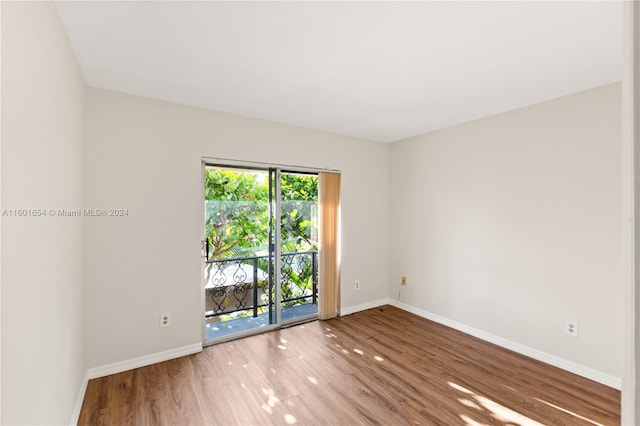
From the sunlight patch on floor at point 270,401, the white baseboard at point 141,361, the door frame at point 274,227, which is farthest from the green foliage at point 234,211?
the sunlight patch on floor at point 270,401

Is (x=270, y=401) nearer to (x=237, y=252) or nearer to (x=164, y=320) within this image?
(x=164, y=320)

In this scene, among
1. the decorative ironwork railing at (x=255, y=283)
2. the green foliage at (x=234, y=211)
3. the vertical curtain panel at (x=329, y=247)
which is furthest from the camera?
the vertical curtain panel at (x=329, y=247)

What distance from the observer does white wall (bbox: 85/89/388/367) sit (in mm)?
2557

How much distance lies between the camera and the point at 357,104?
296 centimetres

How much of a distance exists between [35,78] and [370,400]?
2753 mm

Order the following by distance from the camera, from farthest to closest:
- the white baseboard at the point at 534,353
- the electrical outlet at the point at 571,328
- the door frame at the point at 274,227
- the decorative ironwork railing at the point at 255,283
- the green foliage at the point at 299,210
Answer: the green foliage at the point at 299,210 < the decorative ironwork railing at the point at 255,283 < the door frame at the point at 274,227 < the electrical outlet at the point at 571,328 < the white baseboard at the point at 534,353

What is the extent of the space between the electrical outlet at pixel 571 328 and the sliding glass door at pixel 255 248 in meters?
2.66

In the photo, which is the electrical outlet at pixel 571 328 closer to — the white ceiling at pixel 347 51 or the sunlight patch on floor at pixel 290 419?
the white ceiling at pixel 347 51

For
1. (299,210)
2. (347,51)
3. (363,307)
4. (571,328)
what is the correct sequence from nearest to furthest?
(347,51), (571,328), (299,210), (363,307)

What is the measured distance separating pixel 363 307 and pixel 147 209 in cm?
304

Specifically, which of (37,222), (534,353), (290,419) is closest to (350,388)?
(290,419)

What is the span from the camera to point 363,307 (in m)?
4.28

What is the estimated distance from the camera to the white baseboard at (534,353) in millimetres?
2490

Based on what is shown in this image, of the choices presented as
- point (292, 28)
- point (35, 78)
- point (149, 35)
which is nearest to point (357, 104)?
point (292, 28)
